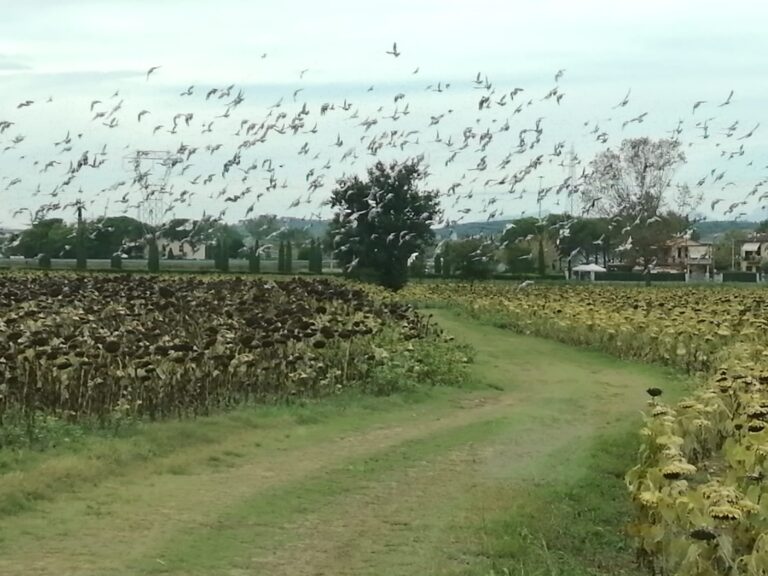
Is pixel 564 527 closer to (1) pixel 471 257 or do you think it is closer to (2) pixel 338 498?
(2) pixel 338 498

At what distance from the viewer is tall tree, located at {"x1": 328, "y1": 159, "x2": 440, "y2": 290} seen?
1618 inches

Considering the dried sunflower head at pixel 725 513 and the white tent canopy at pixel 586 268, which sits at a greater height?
the dried sunflower head at pixel 725 513

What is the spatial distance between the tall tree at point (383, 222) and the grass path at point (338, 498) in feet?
89.1

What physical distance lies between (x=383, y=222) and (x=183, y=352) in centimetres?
2985

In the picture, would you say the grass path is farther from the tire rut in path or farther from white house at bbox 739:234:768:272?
white house at bbox 739:234:768:272

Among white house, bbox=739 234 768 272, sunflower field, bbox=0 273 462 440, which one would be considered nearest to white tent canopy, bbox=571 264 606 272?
white house, bbox=739 234 768 272

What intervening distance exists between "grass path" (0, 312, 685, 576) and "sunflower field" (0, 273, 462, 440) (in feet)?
2.16

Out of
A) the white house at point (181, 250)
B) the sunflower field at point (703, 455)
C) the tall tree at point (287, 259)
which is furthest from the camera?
the white house at point (181, 250)

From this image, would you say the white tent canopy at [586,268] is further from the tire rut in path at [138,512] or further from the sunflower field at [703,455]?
the tire rut in path at [138,512]

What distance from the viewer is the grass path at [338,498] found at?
725 cm

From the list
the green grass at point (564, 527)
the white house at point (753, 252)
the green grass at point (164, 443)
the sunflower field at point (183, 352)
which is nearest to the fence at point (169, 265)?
the white house at point (753, 252)

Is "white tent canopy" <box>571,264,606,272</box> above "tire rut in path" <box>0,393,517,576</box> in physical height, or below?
above

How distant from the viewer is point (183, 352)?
11.9 metres

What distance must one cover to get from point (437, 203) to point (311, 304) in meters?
23.7
